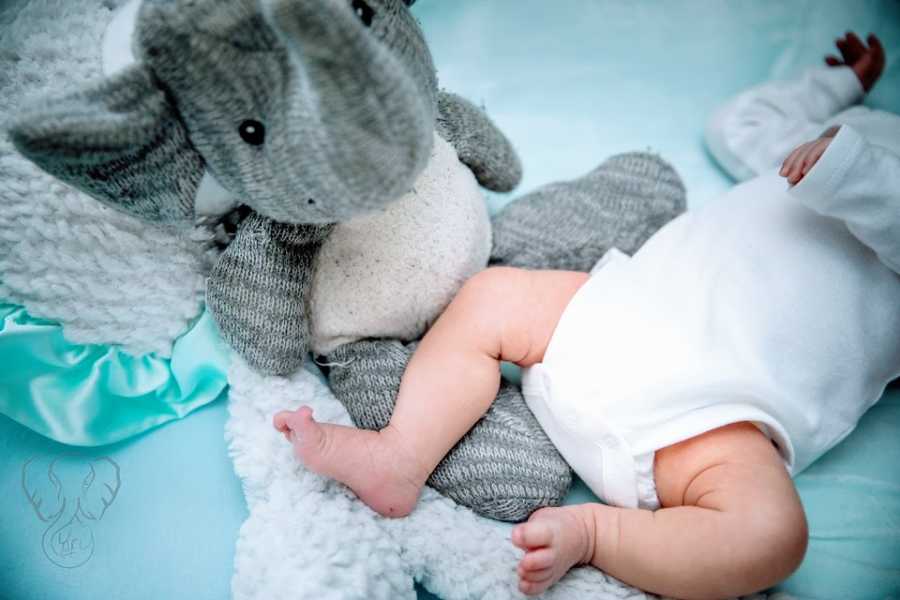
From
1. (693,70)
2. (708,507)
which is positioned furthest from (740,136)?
(708,507)

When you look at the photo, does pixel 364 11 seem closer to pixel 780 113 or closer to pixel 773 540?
pixel 773 540

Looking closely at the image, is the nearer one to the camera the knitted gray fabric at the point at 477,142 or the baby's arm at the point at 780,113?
the knitted gray fabric at the point at 477,142

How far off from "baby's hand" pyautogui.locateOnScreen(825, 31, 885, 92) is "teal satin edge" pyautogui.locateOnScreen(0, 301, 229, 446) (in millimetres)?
1275

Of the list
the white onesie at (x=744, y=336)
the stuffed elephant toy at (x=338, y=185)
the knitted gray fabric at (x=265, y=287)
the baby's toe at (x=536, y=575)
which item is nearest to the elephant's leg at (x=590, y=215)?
the stuffed elephant toy at (x=338, y=185)

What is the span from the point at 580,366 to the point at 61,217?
0.66m

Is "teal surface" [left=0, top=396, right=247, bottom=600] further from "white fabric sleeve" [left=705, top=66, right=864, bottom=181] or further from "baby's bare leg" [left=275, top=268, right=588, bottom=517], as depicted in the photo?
"white fabric sleeve" [left=705, top=66, right=864, bottom=181]

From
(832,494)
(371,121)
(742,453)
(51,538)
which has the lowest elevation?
(51,538)

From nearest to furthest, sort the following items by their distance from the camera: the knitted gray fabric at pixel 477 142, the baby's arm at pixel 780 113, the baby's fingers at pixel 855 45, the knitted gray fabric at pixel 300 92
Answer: the knitted gray fabric at pixel 300 92, the knitted gray fabric at pixel 477 142, the baby's arm at pixel 780 113, the baby's fingers at pixel 855 45

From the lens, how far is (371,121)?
468mm

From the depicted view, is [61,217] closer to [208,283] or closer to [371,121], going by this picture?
[208,283]

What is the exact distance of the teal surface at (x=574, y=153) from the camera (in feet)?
2.33

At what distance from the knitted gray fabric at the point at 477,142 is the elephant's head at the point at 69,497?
63 centimetres

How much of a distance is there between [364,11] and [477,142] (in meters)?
0.38

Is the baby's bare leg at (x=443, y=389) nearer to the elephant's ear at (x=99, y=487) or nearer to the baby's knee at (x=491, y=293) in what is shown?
the baby's knee at (x=491, y=293)
